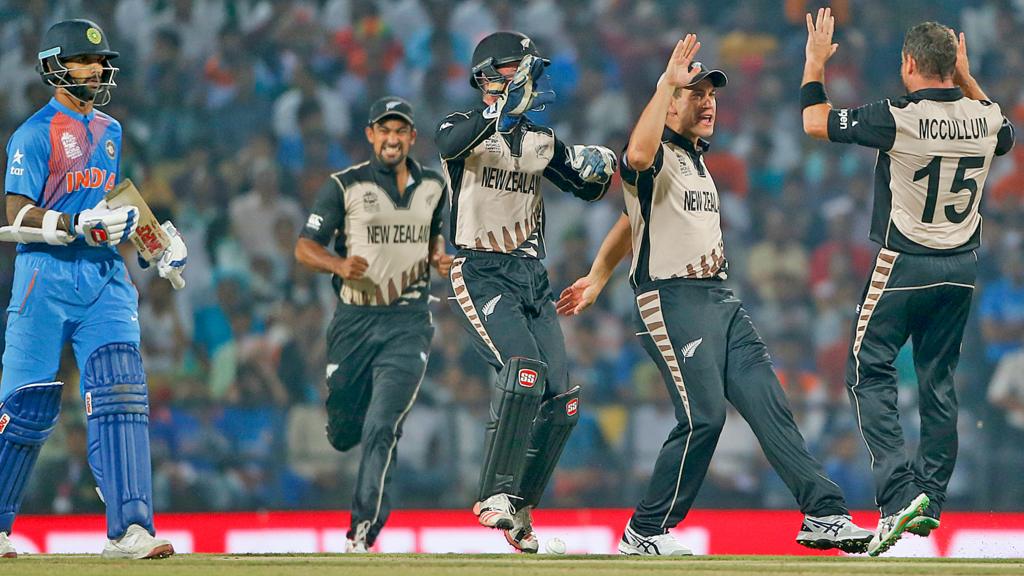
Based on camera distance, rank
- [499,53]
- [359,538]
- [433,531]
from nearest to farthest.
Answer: [499,53], [359,538], [433,531]

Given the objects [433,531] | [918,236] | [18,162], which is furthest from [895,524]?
[433,531]

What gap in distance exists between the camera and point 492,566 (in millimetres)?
5449

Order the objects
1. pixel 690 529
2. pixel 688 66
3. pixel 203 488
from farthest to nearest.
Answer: pixel 203 488 < pixel 690 529 < pixel 688 66

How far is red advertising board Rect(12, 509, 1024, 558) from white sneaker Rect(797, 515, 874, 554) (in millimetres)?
3119

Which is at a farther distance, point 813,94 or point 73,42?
point 813,94

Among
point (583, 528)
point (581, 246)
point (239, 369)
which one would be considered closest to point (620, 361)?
point (581, 246)

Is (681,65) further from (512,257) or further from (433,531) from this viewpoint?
(433,531)

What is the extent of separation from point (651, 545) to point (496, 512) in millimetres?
787

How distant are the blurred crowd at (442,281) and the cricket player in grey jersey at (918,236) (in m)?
4.57

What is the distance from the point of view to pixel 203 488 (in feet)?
34.4

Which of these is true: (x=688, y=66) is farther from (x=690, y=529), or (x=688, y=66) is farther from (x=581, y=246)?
(x=581, y=246)

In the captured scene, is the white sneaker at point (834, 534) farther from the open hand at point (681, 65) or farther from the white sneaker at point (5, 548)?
Result: the white sneaker at point (5, 548)

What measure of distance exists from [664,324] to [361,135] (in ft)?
21.3

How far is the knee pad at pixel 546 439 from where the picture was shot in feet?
21.2
